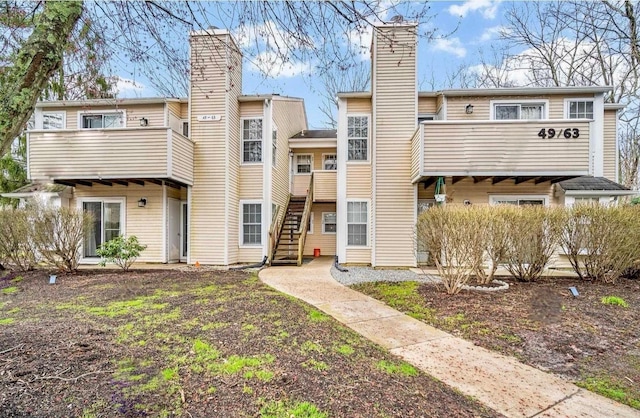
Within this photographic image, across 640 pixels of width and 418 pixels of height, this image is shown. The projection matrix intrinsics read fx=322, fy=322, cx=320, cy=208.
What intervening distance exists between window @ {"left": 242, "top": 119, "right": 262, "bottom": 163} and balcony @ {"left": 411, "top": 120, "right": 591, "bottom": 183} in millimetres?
5587

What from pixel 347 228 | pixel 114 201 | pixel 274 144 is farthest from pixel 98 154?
pixel 347 228

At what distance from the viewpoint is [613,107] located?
433 inches

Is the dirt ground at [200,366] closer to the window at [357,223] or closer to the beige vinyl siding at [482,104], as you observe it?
the window at [357,223]

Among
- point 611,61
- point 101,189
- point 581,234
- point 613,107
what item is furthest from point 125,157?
point 611,61

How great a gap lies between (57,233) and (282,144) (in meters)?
8.02

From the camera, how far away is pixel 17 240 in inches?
347

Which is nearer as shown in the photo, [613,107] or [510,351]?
[510,351]

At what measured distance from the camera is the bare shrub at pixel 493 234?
6426 millimetres

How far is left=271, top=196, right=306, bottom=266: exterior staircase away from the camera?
11.2m

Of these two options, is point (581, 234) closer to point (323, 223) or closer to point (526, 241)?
point (526, 241)

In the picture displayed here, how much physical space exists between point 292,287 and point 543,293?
5.15 metres

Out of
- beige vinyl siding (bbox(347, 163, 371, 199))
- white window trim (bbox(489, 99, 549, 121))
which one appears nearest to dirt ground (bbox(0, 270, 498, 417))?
beige vinyl siding (bbox(347, 163, 371, 199))

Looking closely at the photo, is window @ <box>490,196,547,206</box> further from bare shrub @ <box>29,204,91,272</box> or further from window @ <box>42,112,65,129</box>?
window @ <box>42,112,65,129</box>

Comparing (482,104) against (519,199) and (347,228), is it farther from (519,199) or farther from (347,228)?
(347,228)
